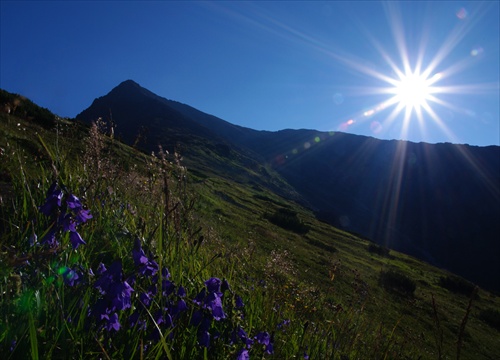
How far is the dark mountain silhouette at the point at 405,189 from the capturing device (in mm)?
127188

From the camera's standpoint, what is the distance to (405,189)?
173500mm

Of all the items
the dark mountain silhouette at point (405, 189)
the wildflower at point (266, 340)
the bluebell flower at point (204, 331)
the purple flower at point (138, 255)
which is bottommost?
the wildflower at point (266, 340)

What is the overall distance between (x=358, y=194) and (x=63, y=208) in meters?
183

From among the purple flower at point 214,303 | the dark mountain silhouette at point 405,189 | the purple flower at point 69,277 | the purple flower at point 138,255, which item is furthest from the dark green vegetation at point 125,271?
the dark mountain silhouette at point 405,189

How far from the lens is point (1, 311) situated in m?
2.12

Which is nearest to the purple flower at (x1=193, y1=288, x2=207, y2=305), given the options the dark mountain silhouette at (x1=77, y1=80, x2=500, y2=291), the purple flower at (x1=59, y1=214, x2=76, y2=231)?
the purple flower at (x1=59, y1=214, x2=76, y2=231)

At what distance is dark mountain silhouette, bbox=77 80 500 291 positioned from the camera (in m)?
127

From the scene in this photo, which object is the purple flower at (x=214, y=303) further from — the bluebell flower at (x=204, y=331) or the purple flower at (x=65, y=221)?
the purple flower at (x=65, y=221)

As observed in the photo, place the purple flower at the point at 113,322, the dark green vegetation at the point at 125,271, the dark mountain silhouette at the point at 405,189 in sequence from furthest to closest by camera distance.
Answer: the dark mountain silhouette at the point at 405,189, the dark green vegetation at the point at 125,271, the purple flower at the point at 113,322

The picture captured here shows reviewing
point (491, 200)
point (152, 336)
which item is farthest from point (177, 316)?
point (491, 200)

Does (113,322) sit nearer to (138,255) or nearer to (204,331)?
(138,255)

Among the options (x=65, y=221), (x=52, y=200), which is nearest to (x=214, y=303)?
(x=65, y=221)

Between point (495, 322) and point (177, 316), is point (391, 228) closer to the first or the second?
point (495, 322)

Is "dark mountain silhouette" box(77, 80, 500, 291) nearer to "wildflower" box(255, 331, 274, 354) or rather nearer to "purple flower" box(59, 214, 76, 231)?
"wildflower" box(255, 331, 274, 354)
